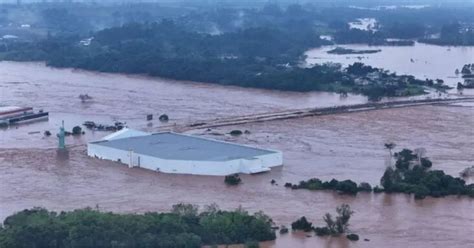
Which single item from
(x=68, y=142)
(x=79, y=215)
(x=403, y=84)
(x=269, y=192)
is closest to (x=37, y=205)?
(x=79, y=215)

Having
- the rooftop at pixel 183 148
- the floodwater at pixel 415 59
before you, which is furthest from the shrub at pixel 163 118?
the floodwater at pixel 415 59

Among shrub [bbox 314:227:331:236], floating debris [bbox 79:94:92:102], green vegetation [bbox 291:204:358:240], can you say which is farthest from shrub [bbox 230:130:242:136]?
shrub [bbox 314:227:331:236]

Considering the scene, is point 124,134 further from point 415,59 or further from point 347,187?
point 415,59

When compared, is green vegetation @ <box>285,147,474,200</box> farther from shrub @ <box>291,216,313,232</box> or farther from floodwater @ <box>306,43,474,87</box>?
floodwater @ <box>306,43,474,87</box>

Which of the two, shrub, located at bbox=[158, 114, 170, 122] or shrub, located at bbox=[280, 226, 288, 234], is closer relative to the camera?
shrub, located at bbox=[280, 226, 288, 234]

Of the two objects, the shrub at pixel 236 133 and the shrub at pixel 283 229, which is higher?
the shrub at pixel 236 133

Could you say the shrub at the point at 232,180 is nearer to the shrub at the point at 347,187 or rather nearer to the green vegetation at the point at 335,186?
the green vegetation at the point at 335,186
